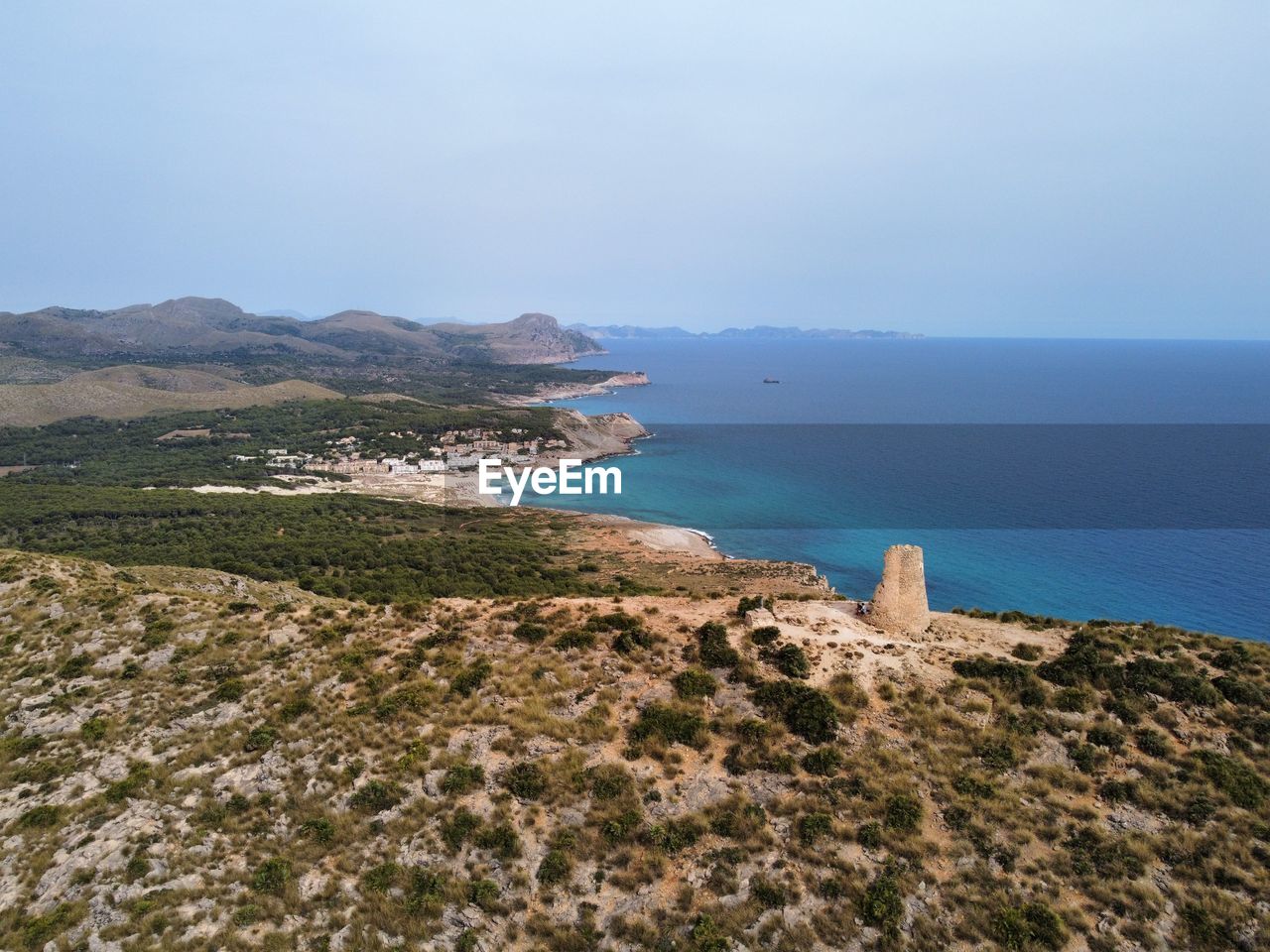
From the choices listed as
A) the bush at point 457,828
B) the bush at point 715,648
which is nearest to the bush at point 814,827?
the bush at point 715,648

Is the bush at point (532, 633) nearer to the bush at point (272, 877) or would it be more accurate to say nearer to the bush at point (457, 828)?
the bush at point (457, 828)

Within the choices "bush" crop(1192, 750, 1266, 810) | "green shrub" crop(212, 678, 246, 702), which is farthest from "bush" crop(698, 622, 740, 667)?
"green shrub" crop(212, 678, 246, 702)

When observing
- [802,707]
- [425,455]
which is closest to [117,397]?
[425,455]

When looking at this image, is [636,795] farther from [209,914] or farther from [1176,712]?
[1176,712]

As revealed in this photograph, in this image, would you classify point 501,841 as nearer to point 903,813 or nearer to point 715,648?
point 715,648

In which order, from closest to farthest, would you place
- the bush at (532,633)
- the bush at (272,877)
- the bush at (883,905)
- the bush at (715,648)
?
the bush at (883,905) → the bush at (272,877) → the bush at (715,648) → the bush at (532,633)

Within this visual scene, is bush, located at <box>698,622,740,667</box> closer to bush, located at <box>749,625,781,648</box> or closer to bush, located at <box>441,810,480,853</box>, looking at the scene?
bush, located at <box>749,625,781,648</box>

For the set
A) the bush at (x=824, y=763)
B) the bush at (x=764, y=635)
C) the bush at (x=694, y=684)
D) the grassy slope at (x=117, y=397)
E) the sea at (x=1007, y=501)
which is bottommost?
the sea at (x=1007, y=501)

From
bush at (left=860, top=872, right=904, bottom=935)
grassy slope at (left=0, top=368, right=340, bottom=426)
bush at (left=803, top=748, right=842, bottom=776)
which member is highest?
grassy slope at (left=0, top=368, right=340, bottom=426)
